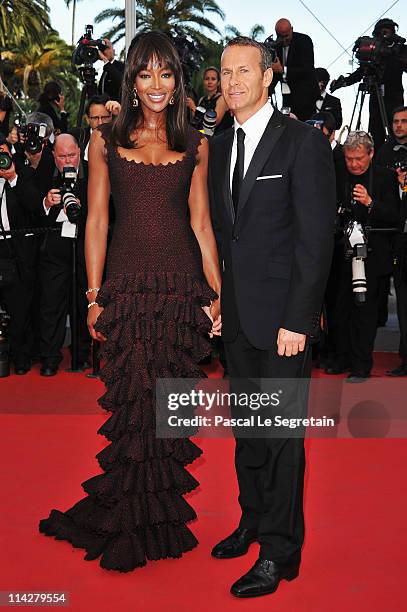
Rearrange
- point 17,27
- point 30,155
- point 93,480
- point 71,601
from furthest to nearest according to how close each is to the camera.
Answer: point 17,27 → point 30,155 → point 93,480 → point 71,601

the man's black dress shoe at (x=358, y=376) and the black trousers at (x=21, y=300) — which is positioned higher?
the black trousers at (x=21, y=300)

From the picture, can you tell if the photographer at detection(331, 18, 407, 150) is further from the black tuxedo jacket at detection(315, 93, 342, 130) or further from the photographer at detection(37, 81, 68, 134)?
the photographer at detection(37, 81, 68, 134)

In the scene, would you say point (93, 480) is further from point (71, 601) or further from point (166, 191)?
point (166, 191)

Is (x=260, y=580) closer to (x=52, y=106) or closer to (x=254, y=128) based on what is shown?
(x=254, y=128)

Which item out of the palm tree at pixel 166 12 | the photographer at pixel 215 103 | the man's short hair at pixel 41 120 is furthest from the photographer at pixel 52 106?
the palm tree at pixel 166 12

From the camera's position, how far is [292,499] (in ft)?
9.56

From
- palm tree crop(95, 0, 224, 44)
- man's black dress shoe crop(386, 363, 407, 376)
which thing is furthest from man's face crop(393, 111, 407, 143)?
palm tree crop(95, 0, 224, 44)

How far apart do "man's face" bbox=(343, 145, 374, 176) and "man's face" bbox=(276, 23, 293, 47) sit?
2.38 meters

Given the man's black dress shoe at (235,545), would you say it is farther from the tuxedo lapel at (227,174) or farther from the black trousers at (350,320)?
the black trousers at (350,320)

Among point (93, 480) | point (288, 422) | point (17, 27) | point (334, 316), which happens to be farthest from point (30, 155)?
point (17, 27)

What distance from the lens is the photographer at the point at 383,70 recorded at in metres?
7.40

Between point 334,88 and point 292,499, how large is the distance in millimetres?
5475

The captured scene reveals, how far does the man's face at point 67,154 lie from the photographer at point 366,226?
1929 millimetres

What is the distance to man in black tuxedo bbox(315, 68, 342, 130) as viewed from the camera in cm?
754
